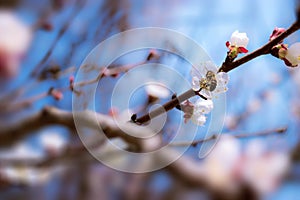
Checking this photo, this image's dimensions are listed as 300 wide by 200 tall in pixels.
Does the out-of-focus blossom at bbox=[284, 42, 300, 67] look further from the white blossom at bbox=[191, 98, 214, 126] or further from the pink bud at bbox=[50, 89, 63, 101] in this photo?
the pink bud at bbox=[50, 89, 63, 101]

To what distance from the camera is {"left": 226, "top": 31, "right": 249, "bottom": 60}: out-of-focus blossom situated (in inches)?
16.5

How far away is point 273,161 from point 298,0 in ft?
4.35

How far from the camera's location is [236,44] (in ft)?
1.48

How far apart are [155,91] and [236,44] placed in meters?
0.26

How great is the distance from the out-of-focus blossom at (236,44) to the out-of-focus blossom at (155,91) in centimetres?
22

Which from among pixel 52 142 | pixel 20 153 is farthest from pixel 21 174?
pixel 52 142

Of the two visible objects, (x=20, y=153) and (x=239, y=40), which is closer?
(x=239, y=40)

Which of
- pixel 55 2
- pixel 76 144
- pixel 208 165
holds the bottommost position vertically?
pixel 76 144

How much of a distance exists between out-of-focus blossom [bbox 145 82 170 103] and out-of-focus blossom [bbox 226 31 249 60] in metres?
0.22

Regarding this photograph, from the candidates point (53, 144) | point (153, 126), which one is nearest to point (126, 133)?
point (153, 126)

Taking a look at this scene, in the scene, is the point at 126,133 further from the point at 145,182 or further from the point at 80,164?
the point at 145,182

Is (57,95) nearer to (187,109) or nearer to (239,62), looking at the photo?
(187,109)

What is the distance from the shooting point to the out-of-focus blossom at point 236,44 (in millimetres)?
419

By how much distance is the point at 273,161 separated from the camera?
62.5 inches
